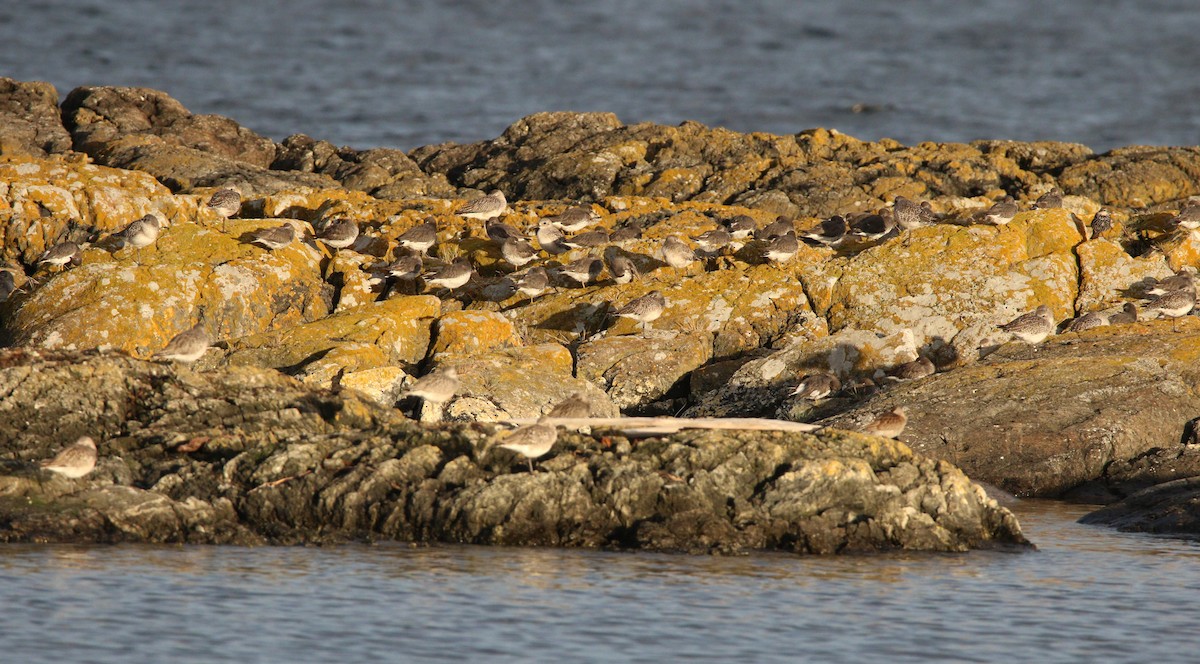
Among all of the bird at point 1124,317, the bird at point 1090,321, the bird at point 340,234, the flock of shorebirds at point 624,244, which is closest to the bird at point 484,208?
the flock of shorebirds at point 624,244

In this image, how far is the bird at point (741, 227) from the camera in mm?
25323

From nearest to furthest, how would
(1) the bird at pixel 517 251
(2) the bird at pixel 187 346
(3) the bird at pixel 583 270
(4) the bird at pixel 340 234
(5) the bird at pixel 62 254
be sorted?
1. (2) the bird at pixel 187 346
2. (5) the bird at pixel 62 254
3. (3) the bird at pixel 583 270
4. (1) the bird at pixel 517 251
5. (4) the bird at pixel 340 234

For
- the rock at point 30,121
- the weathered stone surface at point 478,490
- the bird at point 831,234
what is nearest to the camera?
the weathered stone surface at point 478,490

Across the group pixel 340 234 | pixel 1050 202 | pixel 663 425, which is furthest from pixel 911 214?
pixel 663 425

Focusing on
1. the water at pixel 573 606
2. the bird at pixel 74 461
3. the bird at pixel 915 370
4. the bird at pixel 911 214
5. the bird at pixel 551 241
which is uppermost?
the bird at pixel 911 214

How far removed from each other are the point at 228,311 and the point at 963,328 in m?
10.9

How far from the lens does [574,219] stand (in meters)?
25.6

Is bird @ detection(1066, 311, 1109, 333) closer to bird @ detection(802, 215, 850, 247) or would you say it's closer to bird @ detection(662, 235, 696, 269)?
bird @ detection(802, 215, 850, 247)

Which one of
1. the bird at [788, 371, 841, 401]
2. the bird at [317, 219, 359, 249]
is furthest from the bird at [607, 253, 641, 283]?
the bird at [788, 371, 841, 401]

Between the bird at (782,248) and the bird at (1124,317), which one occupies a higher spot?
the bird at (782,248)

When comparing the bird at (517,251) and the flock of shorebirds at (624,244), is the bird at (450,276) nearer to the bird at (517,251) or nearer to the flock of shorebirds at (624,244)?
the flock of shorebirds at (624,244)

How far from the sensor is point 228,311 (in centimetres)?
2209

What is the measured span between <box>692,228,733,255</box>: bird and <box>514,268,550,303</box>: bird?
288cm

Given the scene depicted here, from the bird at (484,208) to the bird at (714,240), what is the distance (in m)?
3.64
